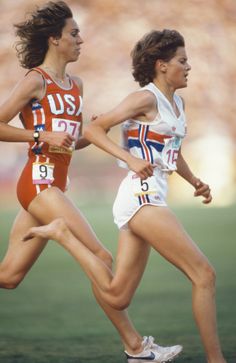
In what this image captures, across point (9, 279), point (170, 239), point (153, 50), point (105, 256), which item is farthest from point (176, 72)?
point (9, 279)

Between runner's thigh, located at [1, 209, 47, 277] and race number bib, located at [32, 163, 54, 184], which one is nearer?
race number bib, located at [32, 163, 54, 184]

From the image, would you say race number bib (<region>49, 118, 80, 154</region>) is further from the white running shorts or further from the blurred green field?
the blurred green field

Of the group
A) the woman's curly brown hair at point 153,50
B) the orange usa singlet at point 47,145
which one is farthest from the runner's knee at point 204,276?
the woman's curly brown hair at point 153,50

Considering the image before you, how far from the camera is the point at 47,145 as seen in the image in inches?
193

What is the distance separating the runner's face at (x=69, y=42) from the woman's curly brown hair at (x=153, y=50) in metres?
0.37

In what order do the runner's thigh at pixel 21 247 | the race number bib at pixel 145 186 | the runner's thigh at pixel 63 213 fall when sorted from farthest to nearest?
1. the runner's thigh at pixel 21 247
2. the runner's thigh at pixel 63 213
3. the race number bib at pixel 145 186

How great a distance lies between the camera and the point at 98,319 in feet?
22.6

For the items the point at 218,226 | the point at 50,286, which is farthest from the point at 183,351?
the point at 218,226

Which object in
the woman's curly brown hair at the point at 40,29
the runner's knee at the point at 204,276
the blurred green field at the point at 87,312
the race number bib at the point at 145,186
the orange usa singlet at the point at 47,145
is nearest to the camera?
the runner's knee at the point at 204,276

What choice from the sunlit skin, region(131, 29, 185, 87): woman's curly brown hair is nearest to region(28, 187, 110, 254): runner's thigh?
the sunlit skin

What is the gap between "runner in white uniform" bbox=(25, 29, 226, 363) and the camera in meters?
4.55

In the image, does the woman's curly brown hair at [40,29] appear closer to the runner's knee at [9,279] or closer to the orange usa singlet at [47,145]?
the orange usa singlet at [47,145]

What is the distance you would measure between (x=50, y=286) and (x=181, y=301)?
1488mm

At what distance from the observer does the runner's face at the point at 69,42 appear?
5078 mm
